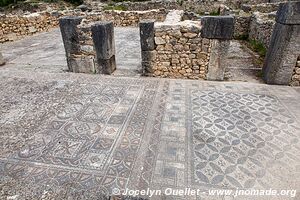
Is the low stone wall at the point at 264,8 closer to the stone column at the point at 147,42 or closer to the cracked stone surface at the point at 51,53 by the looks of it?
the cracked stone surface at the point at 51,53

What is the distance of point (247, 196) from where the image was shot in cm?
220

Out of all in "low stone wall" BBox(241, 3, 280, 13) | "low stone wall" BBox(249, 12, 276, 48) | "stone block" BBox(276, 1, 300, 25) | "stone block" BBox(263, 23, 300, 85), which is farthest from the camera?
"low stone wall" BBox(241, 3, 280, 13)

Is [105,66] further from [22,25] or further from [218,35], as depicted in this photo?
[22,25]

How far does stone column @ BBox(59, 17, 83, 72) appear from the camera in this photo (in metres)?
A: 4.89

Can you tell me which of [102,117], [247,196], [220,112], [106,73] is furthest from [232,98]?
[106,73]

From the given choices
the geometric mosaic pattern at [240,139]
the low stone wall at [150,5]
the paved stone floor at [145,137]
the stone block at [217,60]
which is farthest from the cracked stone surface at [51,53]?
→ the low stone wall at [150,5]

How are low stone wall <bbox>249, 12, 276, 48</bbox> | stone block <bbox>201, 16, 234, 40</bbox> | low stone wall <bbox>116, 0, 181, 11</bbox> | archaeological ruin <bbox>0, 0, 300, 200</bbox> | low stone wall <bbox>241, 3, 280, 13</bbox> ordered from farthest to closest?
low stone wall <bbox>116, 0, 181, 11</bbox> → low stone wall <bbox>241, 3, 280, 13</bbox> → low stone wall <bbox>249, 12, 276, 48</bbox> → stone block <bbox>201, 16, 234, 40</bbox> → archaeological ruin <bbox>0, 0, 300, 200</bbox>

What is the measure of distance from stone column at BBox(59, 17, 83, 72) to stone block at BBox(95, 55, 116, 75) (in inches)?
25.1

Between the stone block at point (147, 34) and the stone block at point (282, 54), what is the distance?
2.58 m

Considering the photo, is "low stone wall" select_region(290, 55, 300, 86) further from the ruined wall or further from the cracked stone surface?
the cracked stone surface

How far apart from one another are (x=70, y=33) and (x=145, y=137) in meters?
3.42

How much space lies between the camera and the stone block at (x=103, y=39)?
4.82 meters

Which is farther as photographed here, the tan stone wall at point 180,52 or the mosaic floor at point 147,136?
the tan stone wall at point 180,52

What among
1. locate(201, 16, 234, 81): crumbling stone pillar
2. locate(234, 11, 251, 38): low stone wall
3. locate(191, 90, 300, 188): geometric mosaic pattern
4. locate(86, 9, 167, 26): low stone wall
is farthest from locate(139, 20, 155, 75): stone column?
locate(86, 9, 167, 26): low stone wall
